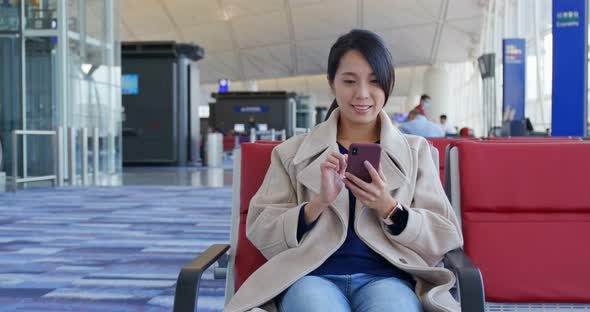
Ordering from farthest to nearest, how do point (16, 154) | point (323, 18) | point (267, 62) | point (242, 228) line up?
point (267, 62), point (323, 18), point (16, 154), point (242, 228)

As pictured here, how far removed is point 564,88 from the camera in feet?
36.3

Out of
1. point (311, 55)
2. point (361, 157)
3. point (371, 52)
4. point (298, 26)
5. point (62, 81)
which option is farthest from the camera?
Result: point (311, 55)

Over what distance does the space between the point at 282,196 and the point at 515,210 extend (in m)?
0.83

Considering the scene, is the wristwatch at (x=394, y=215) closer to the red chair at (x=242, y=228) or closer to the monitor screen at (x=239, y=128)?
the red chair at (x=242, y=228)

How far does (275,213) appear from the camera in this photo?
213cm

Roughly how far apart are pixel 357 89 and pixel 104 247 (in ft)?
12.1

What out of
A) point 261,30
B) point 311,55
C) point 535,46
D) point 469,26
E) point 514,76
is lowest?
point 514,76

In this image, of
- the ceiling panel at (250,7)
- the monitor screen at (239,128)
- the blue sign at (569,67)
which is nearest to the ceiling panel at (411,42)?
the ceiling panel at (250,7)

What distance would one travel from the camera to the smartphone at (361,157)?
6.16 ft

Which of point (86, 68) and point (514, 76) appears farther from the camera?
point (514, 76)

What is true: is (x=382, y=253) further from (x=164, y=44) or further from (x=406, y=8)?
(x=406, y=8)

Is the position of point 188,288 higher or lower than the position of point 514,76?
lower

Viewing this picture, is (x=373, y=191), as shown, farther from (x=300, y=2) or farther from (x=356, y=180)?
(x=300, y=2)

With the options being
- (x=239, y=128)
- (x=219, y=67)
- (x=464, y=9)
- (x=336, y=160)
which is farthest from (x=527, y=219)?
(x=219, y=67)
